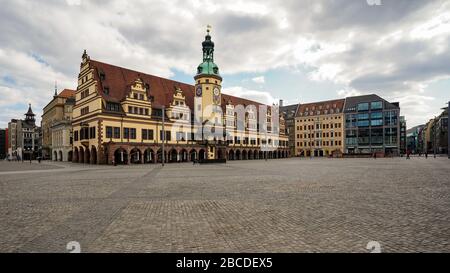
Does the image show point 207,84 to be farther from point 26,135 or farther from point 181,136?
point 26,135

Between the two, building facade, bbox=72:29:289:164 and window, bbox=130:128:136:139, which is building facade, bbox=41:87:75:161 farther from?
window, bbox=130:128:136:139

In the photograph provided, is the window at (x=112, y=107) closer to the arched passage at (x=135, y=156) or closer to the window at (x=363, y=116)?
the arched passage at (x=135, y=156)

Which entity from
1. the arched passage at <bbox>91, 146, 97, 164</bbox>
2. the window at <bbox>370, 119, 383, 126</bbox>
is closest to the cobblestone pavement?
the arched passage at <bbox>91, 146, 97, 164</bbox>

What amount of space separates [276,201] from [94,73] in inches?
1764

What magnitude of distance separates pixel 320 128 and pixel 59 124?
8687 cm

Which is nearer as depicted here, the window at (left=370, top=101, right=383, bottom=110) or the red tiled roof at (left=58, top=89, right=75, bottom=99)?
the red tiled roof at (left=58, top=89, right=75, bottom=99)

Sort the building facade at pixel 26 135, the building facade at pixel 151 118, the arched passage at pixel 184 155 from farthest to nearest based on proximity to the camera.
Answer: the building facade at pixel 26 135 → the arched passage at pixel 184 155 → the building facade at pixel 151 118

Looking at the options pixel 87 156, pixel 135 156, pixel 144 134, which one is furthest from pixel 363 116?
pixel 87 156

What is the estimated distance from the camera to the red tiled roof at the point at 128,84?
149 feet

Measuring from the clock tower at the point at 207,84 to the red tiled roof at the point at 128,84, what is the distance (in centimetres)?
270

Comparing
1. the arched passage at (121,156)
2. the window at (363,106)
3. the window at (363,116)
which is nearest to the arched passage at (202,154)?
the arched passage at (121,156)

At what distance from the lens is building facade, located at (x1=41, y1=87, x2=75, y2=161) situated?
61125mm
